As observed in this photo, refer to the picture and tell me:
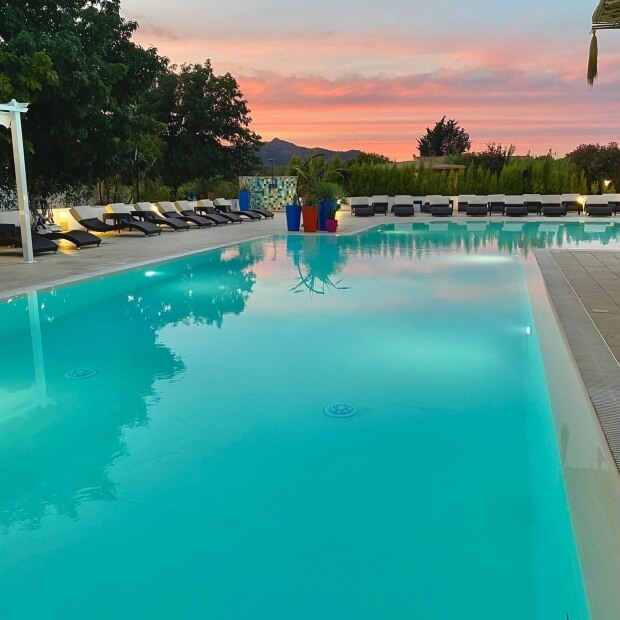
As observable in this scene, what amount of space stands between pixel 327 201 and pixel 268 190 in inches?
427

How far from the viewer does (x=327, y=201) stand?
16203mm

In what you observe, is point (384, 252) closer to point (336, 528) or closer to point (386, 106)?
point (336, 528)

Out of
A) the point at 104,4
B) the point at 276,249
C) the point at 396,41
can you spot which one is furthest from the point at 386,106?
the point at 276,249

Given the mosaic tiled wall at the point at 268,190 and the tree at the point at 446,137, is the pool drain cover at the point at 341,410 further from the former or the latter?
the tree at the point at 446,137

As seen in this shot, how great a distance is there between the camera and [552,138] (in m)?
36.4

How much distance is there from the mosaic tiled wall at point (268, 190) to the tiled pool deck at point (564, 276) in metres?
9.15

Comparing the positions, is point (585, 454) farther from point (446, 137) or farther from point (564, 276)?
point (446, 137)

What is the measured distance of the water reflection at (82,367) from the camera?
3242mm

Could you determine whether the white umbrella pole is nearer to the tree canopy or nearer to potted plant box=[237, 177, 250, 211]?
the tree canopy

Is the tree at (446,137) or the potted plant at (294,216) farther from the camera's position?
the tree at (446,137)

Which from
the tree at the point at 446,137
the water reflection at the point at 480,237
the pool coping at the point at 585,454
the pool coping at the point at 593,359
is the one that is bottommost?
the pool coping at the point at 585,454

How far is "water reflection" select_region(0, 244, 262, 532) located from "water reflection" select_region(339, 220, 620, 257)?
202 inches

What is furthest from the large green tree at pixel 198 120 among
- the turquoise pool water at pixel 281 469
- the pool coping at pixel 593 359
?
the pool coping at pixel 593 359

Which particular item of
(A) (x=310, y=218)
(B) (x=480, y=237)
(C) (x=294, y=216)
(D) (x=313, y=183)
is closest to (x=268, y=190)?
(C) (x=294, y=216)
